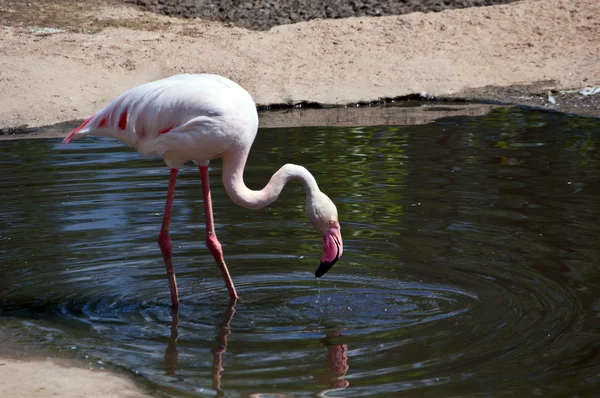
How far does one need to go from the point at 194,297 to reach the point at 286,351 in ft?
3.94

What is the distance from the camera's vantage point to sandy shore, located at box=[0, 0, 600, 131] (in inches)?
459

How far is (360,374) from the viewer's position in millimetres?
3979

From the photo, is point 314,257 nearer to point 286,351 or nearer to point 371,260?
point 371,260

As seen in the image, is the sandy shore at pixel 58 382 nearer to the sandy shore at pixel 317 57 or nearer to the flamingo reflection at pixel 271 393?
the flamingo reflection at pixel 271 393

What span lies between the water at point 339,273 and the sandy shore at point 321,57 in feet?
8.93

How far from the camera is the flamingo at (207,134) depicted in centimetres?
489

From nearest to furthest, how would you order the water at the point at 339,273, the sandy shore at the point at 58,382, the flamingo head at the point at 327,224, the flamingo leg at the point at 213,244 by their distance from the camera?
the sandy shore at the point at 58,382, the water at the point at 339,273, the flamingo head at the point at 327,224, the flamingo leg at the point at 213,244

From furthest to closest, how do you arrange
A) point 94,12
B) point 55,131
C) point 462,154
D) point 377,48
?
1. point 94,12
2. point 377,48
3. point 55,131
4. point 462,154

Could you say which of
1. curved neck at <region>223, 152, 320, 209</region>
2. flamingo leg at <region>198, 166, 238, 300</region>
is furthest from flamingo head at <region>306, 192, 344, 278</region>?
flamingo leg at <region>198, 166, 238, 300</region>

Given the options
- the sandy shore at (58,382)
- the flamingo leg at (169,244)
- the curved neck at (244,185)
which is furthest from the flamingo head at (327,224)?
the sandy shore at (58,382)

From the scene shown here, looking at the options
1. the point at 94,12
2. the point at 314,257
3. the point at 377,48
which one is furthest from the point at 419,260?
the point at 94,12

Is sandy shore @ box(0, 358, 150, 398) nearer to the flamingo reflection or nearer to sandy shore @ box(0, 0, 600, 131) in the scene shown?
the flamingo reflection

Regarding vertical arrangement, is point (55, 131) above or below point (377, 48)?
below

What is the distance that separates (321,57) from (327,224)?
325 inches
